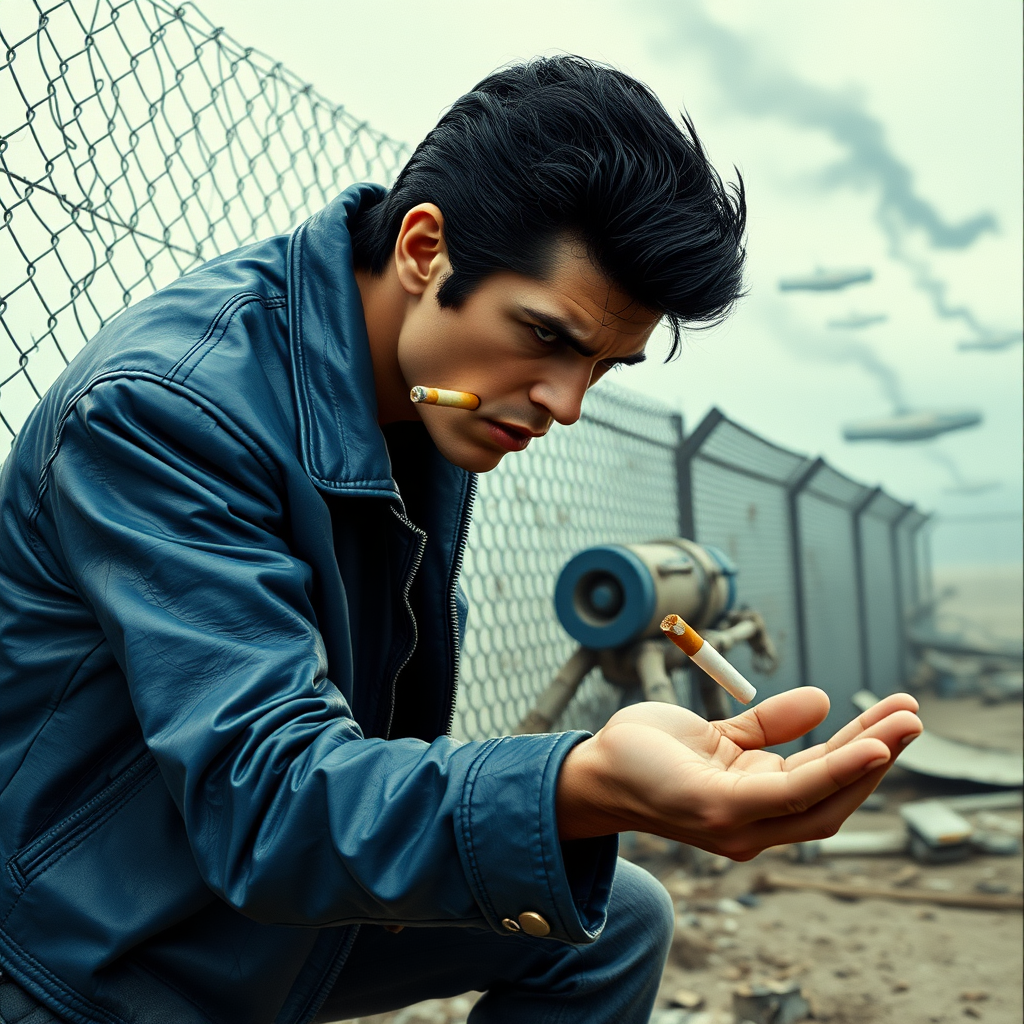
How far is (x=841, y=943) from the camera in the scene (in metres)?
3.64

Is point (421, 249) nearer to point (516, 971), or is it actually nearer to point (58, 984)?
point (58, 984)

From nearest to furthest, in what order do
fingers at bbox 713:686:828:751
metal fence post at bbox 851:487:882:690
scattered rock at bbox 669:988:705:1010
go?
fingers at bbox 713:686:828:751, scattered rock at bbox 669:988:705:1010, metal fence post at bbox 851:487:882:690

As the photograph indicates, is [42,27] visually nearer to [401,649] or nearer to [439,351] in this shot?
[439,351]

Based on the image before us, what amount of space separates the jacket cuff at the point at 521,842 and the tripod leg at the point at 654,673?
3001 millimetres

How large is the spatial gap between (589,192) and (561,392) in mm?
275

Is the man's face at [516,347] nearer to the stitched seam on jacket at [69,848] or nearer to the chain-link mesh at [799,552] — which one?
the stitched seam on jacket at [69,848]

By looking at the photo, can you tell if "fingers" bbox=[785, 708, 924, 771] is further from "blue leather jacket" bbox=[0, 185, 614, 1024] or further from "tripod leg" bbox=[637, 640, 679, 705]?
"tripod leg" bbox=[637, 640, 679, 705]

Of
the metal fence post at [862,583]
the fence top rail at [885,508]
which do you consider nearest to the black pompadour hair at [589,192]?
the metal fence post at [862,583]

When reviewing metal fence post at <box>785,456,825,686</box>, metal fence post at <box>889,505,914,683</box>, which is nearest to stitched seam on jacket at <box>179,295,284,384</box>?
metal fence post at <box>785,456,825,686</box>

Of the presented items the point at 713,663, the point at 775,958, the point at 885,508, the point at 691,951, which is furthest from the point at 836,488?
the point at 713,663

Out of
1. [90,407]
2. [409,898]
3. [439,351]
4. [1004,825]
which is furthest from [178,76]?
[1004,825]

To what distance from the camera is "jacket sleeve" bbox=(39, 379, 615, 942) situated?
3.15ft

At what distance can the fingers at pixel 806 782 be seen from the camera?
85cm

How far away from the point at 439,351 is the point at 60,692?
68 cm
